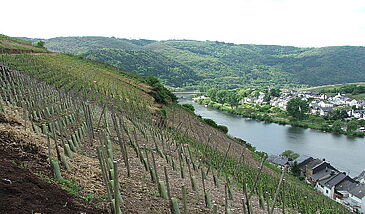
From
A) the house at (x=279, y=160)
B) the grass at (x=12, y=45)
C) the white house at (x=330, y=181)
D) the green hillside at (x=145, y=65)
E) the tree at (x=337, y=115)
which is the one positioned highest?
the grass at (x=12, y=45)

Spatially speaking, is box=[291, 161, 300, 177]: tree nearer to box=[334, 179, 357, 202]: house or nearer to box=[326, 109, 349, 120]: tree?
box=[334, 179, 357, 202]: house

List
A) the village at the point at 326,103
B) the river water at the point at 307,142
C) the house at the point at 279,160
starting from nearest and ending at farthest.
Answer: the house at the point at 279,160, the river water at the point at 307,142, the village at the point at 326,103

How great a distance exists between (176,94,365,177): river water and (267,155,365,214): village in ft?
10.2

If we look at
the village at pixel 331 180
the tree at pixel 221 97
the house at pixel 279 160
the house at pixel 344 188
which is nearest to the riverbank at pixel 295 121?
the tree at pixel 221 97

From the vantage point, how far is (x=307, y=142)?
49031mm

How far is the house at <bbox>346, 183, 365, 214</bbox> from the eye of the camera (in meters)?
28.5

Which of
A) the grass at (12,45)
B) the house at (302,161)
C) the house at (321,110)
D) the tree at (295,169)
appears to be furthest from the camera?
the house at (321,110)

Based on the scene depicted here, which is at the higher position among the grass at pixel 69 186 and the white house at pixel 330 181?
the grass at pixel 69 186

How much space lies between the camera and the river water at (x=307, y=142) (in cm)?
3998

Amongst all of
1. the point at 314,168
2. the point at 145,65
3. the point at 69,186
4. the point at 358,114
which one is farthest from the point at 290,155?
the point at 145,65

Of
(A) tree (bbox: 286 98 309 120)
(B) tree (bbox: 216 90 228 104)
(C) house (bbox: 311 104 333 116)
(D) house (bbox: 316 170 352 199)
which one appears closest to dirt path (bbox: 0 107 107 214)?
(D) house (bbox: 316 170 352 199)

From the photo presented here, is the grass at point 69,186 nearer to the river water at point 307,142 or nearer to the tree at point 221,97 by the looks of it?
the river water at point 307,142

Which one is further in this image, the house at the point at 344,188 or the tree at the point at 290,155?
the tree at the point at 290,155

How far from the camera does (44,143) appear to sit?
26.6 ft
